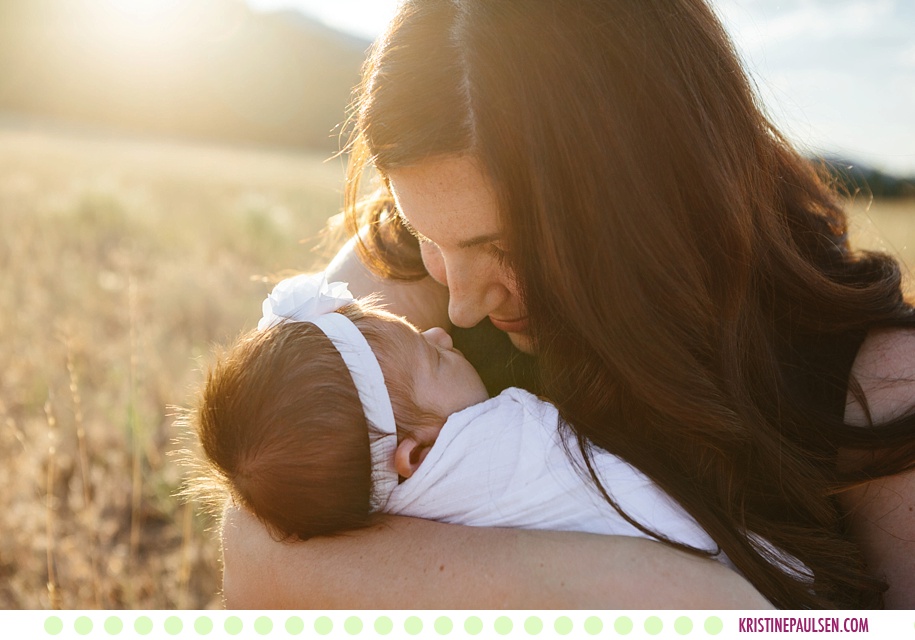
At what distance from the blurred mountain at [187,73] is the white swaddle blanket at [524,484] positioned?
4140 cm

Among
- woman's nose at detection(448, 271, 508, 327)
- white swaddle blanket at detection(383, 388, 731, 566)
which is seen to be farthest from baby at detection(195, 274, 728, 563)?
woman's nose at detection(448, 271, 508, 327)

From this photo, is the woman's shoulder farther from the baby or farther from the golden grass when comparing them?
the golden grass

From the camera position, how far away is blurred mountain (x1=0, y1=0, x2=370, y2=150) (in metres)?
44.0

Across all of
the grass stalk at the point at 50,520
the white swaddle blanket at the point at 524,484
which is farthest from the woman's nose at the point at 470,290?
the grass stalk at the point at 50,520

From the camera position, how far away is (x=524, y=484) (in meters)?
1.54

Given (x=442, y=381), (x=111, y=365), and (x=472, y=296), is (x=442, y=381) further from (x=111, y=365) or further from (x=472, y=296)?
(x=111, y=365)

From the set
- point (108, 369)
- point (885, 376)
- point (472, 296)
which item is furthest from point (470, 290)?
point (108, 369)

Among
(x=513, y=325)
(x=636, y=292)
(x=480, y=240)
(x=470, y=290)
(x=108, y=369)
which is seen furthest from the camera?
(x=108, y=369)

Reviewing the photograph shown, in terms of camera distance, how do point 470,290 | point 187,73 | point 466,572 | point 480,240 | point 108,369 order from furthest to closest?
point 187,73 < point 108,369 < point 470,290 < point 480,240 < point 466,572

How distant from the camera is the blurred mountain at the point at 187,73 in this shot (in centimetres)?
4403

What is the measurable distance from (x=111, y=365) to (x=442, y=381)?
2.52 metres

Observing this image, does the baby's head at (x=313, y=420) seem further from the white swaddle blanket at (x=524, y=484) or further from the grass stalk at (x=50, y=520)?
the grass stalk at (x=50, y=520)
